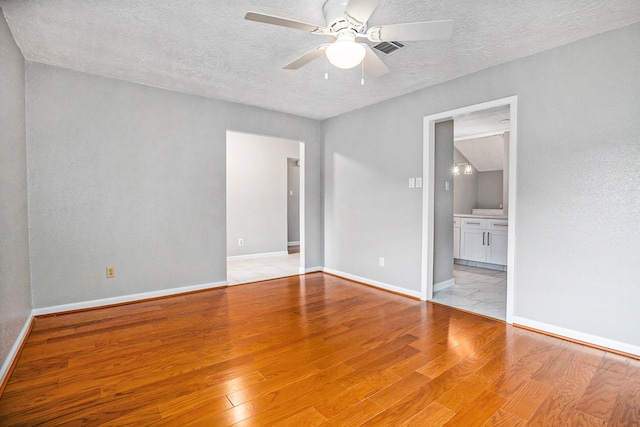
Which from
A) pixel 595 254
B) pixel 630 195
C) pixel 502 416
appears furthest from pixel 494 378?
pixel 630 195

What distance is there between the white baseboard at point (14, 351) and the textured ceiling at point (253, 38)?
2.36 m

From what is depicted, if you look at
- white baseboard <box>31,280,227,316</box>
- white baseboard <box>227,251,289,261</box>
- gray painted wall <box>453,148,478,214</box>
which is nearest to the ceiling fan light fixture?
white baseboard <box>31,280,227,316</box>

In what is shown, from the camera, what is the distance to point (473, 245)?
5473 mm

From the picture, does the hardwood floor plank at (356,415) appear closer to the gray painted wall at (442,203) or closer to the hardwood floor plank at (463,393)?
the hardwood floor plank at (463,393)

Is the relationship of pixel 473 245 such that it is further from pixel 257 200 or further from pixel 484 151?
pixel 257 200

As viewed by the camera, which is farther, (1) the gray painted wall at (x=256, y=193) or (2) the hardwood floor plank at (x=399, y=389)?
(1) the gray painted wall at (x=256, y=193)

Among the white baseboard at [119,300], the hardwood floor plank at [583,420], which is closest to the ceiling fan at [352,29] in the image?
the hardwood floor plank at [583,420]

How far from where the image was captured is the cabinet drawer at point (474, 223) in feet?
17.5

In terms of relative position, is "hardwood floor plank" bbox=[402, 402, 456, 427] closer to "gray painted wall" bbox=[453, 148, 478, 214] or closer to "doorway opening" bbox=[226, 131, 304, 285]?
"doorway opening" bbox=[226, 131, 304, 285]

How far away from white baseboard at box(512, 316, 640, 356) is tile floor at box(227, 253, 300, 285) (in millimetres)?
3161

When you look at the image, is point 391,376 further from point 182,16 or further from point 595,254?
point 182,16

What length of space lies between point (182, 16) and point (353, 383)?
2737 millimetres

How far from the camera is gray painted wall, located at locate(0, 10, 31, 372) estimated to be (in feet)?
6.97

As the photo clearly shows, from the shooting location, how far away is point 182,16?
221cm
